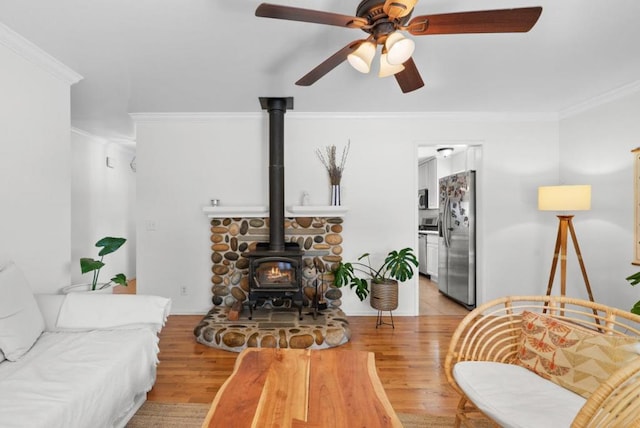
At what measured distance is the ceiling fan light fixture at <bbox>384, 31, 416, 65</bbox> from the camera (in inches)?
58.2

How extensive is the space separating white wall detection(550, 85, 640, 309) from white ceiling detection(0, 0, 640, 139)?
0.92ft

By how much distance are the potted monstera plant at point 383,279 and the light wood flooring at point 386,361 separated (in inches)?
11.6

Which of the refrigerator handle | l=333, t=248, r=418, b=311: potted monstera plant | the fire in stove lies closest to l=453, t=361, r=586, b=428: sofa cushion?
l=333, t=248, r=418, b=311: potted monstera plant

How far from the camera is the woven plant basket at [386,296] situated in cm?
351

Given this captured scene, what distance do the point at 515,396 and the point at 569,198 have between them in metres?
2.43

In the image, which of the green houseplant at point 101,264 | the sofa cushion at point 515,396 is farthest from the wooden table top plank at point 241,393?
the green houseplant at point 101,264

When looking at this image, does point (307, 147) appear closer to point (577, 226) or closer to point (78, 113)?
point (78, 113)

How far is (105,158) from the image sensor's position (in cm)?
518

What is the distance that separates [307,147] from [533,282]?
3.14 meters

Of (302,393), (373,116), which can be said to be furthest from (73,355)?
(373,116)

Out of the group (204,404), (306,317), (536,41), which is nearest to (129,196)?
(306,317)

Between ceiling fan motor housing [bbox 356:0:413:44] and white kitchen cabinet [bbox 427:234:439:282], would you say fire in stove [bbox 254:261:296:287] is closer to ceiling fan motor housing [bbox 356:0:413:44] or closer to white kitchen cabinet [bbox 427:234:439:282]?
ceiling fan motor housing [bbox 356:0:413:44]

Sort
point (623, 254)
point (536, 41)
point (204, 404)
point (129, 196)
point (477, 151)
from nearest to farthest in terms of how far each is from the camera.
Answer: point (204, 404) < point (536, 41) < point (623, 254) < point (477, 151) < point (129, 196)

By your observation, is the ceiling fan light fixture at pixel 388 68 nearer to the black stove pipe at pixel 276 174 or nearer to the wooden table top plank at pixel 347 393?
the wooden table top plank at pixel 347 393
